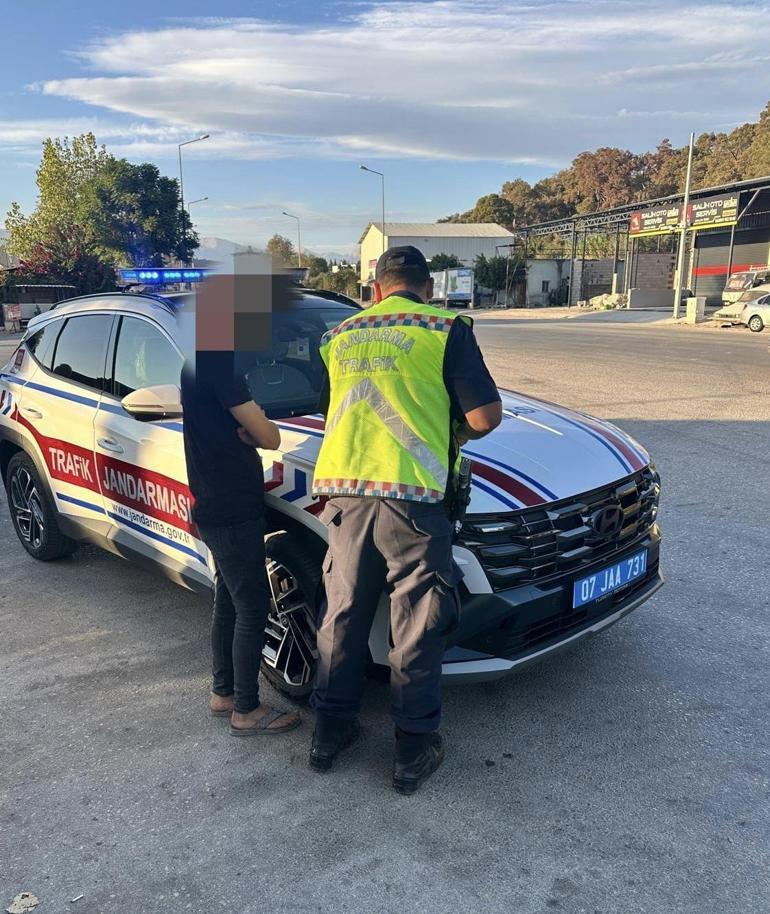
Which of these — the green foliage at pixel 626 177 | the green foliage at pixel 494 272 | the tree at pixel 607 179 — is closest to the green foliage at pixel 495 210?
the green foliage at pixel 626 177

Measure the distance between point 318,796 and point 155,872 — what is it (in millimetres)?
585

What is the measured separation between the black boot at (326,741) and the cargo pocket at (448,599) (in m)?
0.59

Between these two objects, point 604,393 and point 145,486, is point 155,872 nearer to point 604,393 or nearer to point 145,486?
point 145,486

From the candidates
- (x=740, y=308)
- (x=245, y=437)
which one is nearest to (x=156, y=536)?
(x=245, y=437)

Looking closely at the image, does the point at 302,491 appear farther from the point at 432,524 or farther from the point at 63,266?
the point at 63,266

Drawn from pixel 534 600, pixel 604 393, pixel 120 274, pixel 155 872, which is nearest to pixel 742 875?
pixel 534 600

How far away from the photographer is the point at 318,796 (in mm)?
2625

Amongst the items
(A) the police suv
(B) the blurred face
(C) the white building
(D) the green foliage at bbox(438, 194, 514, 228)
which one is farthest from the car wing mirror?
A: (D) the green foliage at bbox(438, 194, 514, 228)

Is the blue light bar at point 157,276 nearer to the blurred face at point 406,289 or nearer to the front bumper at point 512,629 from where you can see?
the blurred face at point 406,289

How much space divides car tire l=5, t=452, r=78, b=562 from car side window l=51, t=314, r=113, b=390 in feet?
2.24

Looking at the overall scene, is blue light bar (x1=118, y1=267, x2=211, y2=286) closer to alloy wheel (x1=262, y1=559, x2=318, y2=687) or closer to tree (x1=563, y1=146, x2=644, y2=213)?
alloy wheel (x1=262, y1=559, x2=318, y2=687)

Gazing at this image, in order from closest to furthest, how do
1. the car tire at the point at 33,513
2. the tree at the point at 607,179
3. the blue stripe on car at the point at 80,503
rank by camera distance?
the blue stripe on car at the point at 80,503
the car tire at the point at 33,513
the tree at the point at 607,179

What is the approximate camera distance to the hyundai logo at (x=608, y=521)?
2.90 meters

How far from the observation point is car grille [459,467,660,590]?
2.67 metres
